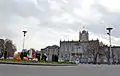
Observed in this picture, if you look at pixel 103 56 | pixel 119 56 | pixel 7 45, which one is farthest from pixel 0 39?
pixel 119 56

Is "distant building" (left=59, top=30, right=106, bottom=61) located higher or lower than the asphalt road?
higher

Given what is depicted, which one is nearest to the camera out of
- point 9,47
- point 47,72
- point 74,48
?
point 47,72

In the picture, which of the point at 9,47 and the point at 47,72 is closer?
the point at 47,72

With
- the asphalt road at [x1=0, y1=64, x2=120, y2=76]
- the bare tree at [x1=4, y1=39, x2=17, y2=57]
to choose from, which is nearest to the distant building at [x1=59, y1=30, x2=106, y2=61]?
the bare tree at [x1=4, y1=39, x2=17, y2=57]

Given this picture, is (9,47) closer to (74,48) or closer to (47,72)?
(74,48)

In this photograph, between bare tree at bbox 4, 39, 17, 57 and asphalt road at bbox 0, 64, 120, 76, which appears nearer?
asphalt road at bbox 0, 64, 120, 76

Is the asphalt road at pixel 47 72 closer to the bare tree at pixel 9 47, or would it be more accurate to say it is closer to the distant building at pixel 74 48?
the bare tree at pixel 9 47

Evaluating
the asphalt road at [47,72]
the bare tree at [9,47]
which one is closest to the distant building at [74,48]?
the bare tree at [9,47]

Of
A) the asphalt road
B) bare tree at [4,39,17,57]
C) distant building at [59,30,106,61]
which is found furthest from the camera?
distant building at [59,30,106,61]

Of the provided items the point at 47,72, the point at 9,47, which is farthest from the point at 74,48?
the point at 47,72

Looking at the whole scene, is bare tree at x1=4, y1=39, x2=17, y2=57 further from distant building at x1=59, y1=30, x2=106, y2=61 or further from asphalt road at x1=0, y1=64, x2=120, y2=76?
asphalt road at x1=0, y1=64, x2=120, y2=76

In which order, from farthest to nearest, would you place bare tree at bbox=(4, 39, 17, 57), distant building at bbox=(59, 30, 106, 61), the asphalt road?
distant building at bbox=(59, 30, 106, 61)
bare tree at bbox=(4, 39, 17, 57)
the asphalt road

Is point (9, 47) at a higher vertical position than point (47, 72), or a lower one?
higher

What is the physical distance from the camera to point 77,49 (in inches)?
5413
